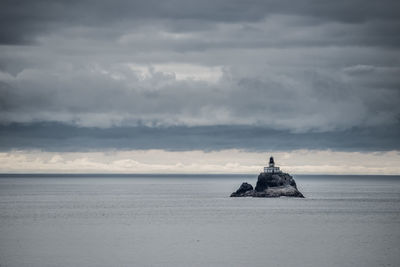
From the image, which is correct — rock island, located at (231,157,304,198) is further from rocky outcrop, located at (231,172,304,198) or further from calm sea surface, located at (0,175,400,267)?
calm sea surface, located at (0,175,400,267)

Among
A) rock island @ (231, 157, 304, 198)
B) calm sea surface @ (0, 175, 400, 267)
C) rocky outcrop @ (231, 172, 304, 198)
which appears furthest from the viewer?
rocky outcrop @ (231, 172, 304, 198)

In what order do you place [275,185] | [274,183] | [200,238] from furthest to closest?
[275,185] < [274,183] < [200,238]

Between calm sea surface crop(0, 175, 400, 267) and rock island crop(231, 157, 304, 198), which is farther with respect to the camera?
rock island crop(231, 157, 304, 198)

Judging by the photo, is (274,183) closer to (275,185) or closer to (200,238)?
(275,185)

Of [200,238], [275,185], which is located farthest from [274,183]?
[200,238]

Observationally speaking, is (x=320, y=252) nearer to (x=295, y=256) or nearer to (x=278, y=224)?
(x=295, y=256)

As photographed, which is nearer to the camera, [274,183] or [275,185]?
[274,183]

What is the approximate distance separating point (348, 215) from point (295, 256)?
63063 millimetres

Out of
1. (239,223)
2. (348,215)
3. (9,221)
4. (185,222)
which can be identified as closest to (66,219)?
(9,221)

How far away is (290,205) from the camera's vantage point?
536ft

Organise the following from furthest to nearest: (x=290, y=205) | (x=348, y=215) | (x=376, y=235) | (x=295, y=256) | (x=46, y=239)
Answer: (x=290, y=205) < (x=348, y=215) < (x=376, y=235) < (x=46, y=239) < (x=295, y=256)

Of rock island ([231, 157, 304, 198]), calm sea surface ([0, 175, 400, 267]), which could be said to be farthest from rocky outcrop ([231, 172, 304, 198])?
calm sea surface ([0, 175, 400, 267])

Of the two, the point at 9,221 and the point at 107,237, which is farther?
the point at 9,221

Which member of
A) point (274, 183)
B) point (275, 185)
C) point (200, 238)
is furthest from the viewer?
point (275, 185)
